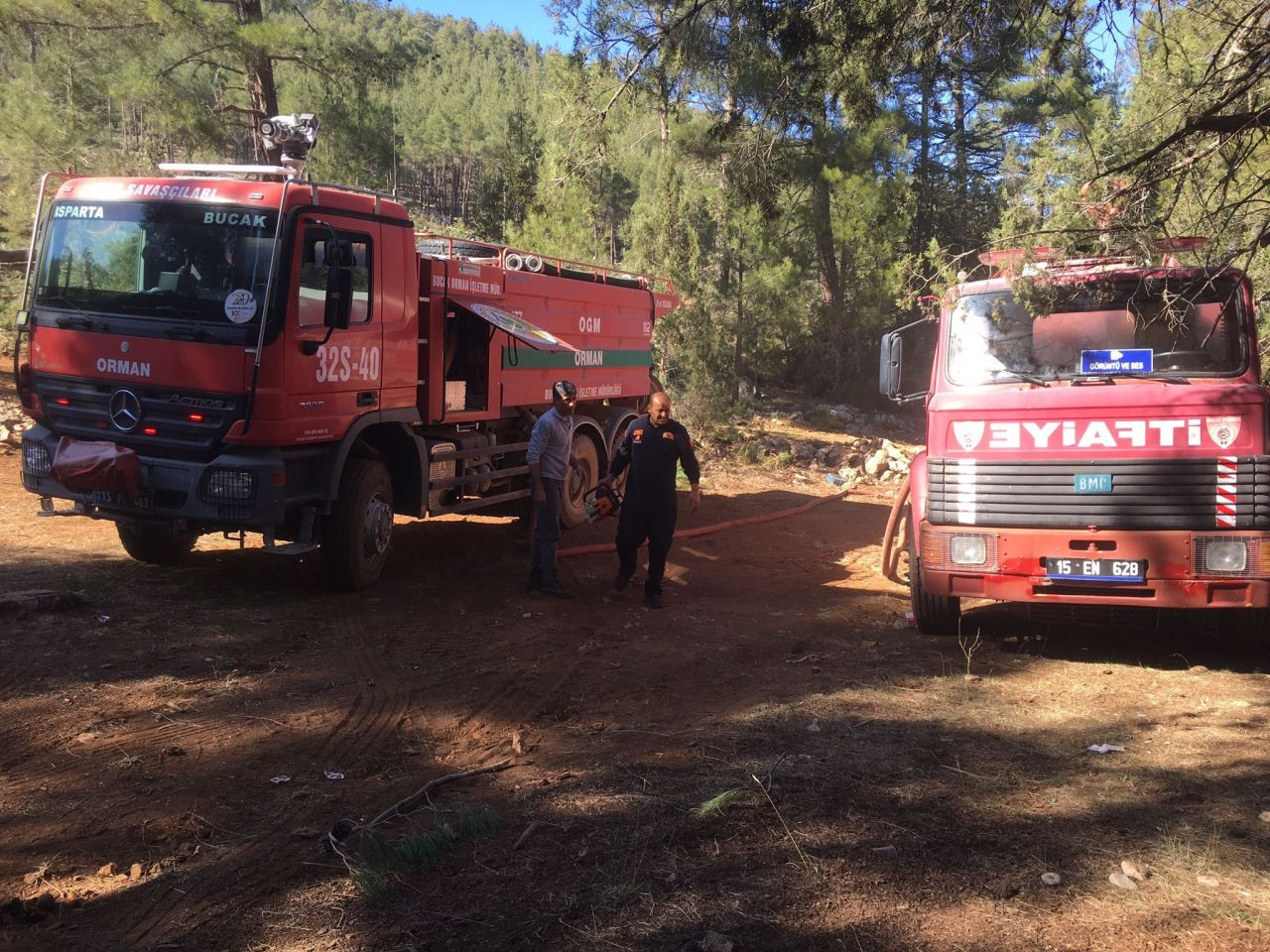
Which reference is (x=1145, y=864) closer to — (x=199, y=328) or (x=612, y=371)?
(x=199, y=328)

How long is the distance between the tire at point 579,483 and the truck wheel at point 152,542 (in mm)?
3843

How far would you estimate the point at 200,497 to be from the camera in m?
6.84

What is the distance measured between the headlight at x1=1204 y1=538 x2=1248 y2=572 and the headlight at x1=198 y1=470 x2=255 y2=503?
597 centimetres

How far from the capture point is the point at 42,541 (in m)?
9.02

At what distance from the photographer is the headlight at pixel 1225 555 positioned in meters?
5.89

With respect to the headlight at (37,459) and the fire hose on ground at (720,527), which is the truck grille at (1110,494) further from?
the headlight at (37,459)

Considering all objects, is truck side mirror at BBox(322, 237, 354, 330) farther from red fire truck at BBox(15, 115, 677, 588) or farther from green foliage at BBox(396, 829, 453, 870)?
green foliage at BBox(396, 829, 453, 870)

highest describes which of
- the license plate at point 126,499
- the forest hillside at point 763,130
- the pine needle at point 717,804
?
the forest hillside at point 763,130

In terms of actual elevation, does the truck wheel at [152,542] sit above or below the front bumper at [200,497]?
below

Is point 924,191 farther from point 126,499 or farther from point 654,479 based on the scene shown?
point 126,499

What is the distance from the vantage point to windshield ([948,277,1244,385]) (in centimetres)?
648

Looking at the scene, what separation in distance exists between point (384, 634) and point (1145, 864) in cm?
490

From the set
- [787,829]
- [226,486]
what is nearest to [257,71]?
[226,486]

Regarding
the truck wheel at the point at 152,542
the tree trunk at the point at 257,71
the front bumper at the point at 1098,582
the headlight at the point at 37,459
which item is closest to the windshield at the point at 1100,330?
the front bumper at the point at 1098,582
